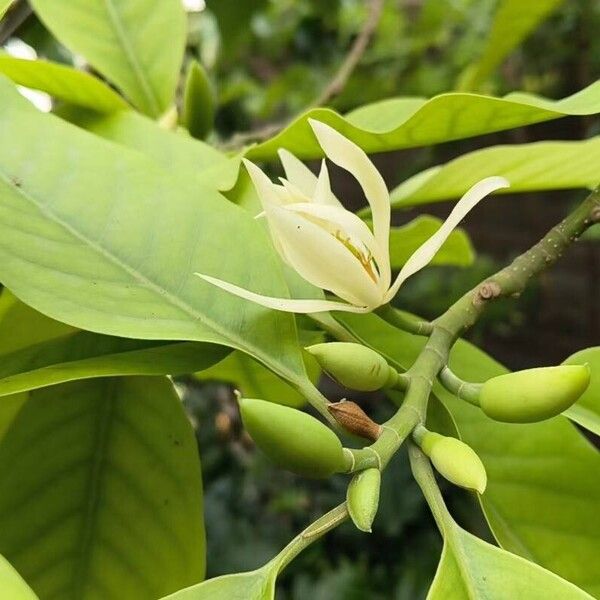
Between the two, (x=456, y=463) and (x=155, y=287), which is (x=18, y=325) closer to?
(x=155, y=287)

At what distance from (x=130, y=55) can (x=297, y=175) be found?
0.25 metres

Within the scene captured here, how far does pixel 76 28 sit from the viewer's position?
1.69 ft

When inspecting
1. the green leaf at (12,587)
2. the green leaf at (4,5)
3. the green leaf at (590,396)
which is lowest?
the green leaf at (12,587)

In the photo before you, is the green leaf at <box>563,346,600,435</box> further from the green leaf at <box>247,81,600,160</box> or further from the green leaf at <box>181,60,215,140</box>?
the green leaf at <box>181,60,215,140</box>

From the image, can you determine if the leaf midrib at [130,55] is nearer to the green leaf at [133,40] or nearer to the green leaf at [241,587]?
the green leaf at [133,40]

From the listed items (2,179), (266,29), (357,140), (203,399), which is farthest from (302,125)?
(266,29)

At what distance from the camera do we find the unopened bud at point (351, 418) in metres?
0.28

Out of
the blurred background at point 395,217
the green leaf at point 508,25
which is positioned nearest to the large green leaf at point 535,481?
the green leaf at point 508,25

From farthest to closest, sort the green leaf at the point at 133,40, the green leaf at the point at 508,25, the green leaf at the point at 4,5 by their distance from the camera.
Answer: the green leaf at the point at 508,25, the green leaf at the point at 133,40, the green leaf at the point at 4,5

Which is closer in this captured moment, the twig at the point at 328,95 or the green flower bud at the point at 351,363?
the green flower bud at the point at 351,363

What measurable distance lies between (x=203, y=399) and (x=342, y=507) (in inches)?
51.0

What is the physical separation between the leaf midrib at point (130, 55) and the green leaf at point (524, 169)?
0.21 metres

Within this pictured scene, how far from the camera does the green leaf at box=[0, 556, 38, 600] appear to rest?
233mm

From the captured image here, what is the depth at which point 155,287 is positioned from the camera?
12.3 inches
